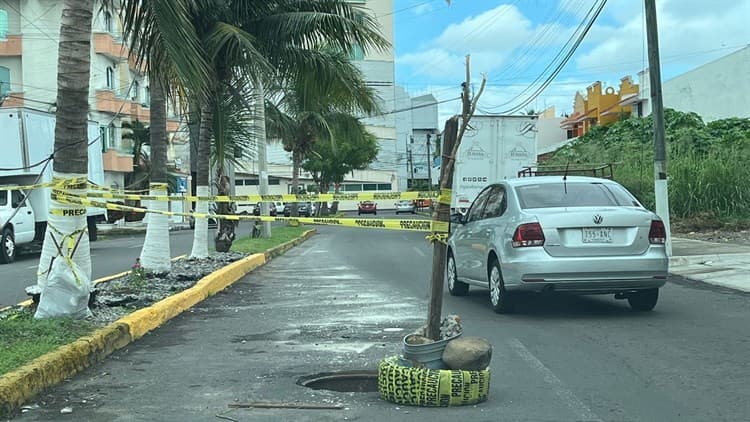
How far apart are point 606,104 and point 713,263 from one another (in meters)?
42.9

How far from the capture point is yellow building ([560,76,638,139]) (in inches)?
2028

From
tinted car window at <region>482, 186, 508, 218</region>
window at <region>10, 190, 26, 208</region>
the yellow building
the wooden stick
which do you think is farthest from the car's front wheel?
the yellow building

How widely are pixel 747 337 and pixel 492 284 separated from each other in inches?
114

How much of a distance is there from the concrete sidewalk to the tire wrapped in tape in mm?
7305

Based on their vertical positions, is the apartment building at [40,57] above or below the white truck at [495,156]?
above

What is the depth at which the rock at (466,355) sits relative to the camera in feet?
17.0

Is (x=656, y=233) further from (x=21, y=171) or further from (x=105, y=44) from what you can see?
(x=105, y=44)

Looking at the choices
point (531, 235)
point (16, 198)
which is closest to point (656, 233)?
point (531, 235)

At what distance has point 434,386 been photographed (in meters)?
5.20

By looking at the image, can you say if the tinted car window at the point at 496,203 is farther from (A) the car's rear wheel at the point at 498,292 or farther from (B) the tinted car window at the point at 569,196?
(A) the car's rear wheel at the point at 498,292

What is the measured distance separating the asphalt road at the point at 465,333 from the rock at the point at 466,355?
29cm

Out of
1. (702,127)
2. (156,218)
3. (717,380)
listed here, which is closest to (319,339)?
(717,380)

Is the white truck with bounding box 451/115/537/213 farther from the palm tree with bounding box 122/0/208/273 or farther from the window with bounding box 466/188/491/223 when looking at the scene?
the palm tree with bounding box 122/0/208/273

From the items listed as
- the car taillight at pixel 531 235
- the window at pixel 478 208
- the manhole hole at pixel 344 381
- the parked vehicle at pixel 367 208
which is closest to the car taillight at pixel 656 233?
the car taillight at pixel 531 235
